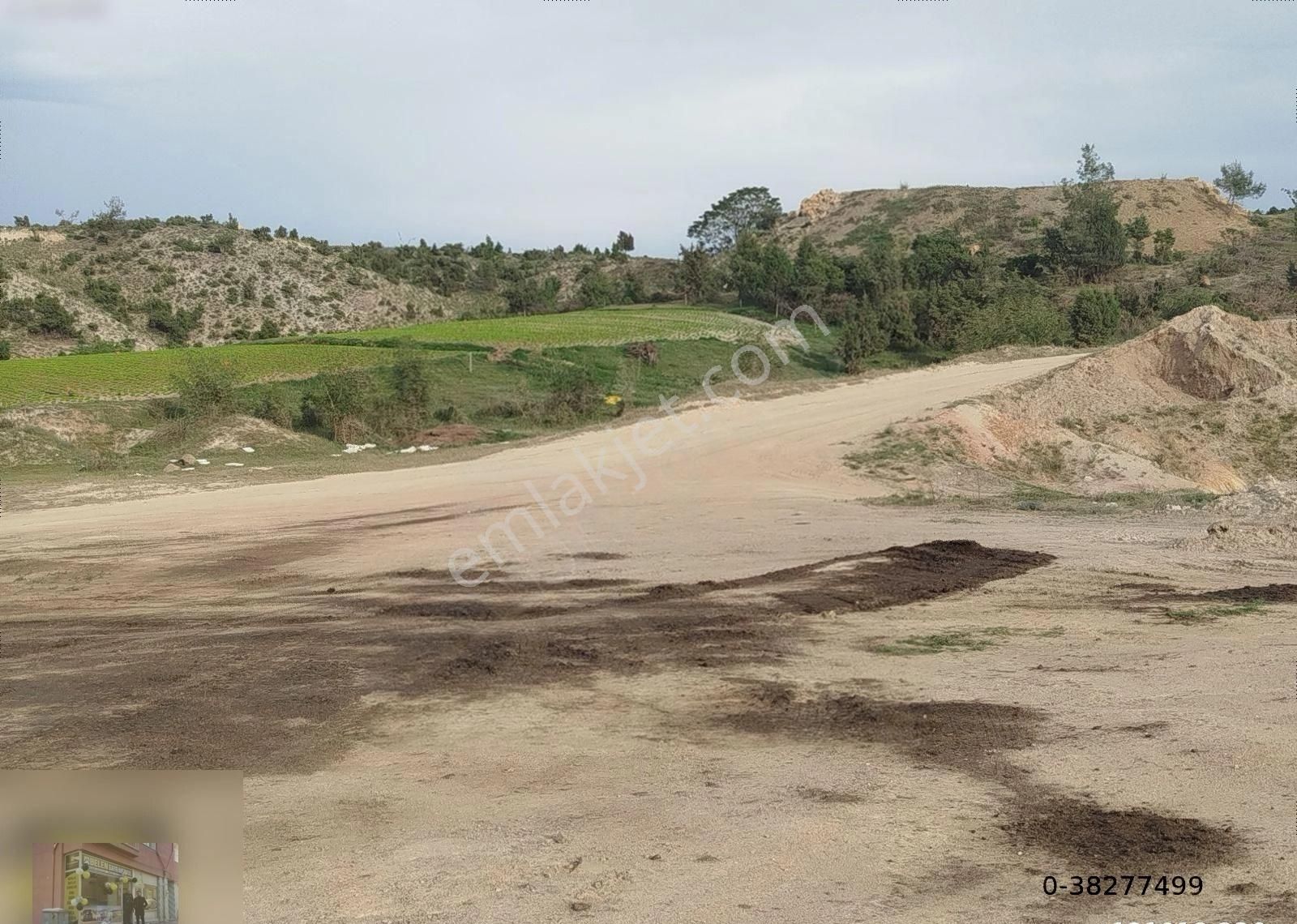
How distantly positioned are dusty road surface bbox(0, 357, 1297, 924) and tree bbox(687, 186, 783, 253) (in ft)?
390

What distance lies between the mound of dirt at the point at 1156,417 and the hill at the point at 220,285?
68.0 m

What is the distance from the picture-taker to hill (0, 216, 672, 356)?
87.5 metres

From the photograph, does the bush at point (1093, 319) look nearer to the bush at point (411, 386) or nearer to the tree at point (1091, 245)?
the tree at point (1091, 245)

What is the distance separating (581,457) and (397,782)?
26528 millimetres

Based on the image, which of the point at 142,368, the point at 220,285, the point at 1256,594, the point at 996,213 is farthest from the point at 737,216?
the point at 1256,594

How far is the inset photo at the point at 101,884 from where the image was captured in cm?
241

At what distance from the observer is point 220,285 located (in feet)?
334

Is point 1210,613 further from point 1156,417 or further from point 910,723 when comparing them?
point 1156,417

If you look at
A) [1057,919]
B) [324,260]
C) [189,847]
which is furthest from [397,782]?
[324,260]

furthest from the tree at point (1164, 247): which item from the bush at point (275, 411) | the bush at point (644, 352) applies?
the bush at point (275, 411)

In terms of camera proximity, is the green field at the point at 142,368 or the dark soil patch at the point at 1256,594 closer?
the dark soil patch at the point at 1256,594

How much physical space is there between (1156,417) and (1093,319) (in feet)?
94.7

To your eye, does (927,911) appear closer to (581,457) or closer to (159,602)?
(159,602)

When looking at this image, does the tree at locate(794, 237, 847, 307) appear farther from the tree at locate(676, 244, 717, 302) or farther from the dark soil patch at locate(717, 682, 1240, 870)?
the dark soil patch at locate(717, 682, 1240, 870)
